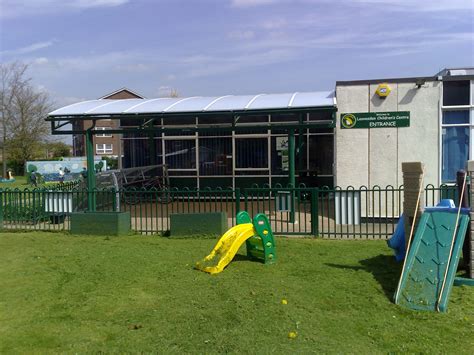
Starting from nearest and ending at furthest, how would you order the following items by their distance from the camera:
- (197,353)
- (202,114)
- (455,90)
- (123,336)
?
(197,353)
(123,336)
(455,90)
(202,114)

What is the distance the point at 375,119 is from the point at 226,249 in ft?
19.9

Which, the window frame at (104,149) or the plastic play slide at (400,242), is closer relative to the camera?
the plastic play slide at (400,242)

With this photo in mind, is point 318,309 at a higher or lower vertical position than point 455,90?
lower

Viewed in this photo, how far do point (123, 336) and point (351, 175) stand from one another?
8077 millimetres

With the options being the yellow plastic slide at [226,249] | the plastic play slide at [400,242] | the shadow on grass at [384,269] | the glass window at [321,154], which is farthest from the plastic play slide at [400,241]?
the glass window at [321,154]

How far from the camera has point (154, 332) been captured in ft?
15.4

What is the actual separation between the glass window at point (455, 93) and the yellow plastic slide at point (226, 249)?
678 cm

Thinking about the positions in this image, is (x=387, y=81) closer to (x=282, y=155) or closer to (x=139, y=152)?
(x=282, y=155)

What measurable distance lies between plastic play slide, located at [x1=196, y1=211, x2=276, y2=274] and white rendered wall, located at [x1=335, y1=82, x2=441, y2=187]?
478cm

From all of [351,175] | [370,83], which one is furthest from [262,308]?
[370,83]

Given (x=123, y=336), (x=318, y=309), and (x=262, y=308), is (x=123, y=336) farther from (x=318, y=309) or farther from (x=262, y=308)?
(x=318, y=309)

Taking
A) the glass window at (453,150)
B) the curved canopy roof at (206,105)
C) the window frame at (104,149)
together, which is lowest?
the glass window at (453,150)

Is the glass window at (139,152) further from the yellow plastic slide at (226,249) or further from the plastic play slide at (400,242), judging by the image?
the plastic play slide at (400,242)

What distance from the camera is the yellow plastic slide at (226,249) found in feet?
22.4
